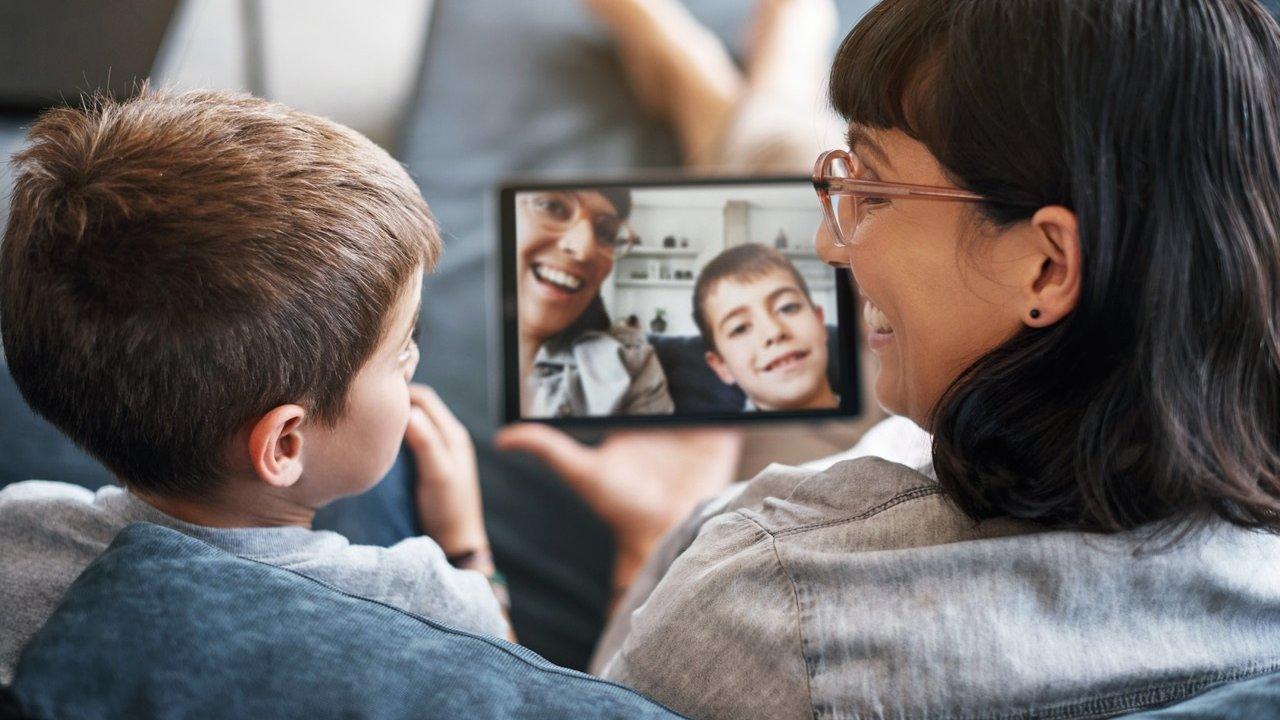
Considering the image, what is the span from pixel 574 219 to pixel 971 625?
0.52 metres

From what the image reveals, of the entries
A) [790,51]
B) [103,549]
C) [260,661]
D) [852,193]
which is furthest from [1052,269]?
[790,51]

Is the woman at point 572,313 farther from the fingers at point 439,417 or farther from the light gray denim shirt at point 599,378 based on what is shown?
the fingers at point 439,417

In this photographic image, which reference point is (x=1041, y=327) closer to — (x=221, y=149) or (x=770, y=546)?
(x=770, y=546)

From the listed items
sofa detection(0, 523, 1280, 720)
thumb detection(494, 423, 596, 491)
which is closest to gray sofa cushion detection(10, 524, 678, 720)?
sofa detection(0, 523, 1280, 720)

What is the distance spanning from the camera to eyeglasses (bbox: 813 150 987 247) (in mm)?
723

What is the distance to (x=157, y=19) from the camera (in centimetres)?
140

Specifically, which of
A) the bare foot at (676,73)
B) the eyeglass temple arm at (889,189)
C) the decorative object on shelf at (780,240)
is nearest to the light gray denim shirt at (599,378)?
the decorative object on shelf at (780,240)

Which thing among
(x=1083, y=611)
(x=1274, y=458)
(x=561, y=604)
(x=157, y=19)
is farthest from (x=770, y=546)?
(x=157, y=19)

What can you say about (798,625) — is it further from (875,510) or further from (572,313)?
(572,313)

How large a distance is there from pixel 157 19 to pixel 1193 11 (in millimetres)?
1241

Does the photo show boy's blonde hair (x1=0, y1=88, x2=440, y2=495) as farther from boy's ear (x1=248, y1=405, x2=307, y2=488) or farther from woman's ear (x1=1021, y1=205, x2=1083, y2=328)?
woman's ear (x1=1021, y1=205, x2=1083, y2=328)

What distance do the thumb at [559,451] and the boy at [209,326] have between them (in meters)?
0.47

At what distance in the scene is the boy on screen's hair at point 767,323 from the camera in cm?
97

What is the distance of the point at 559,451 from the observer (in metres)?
1.32
